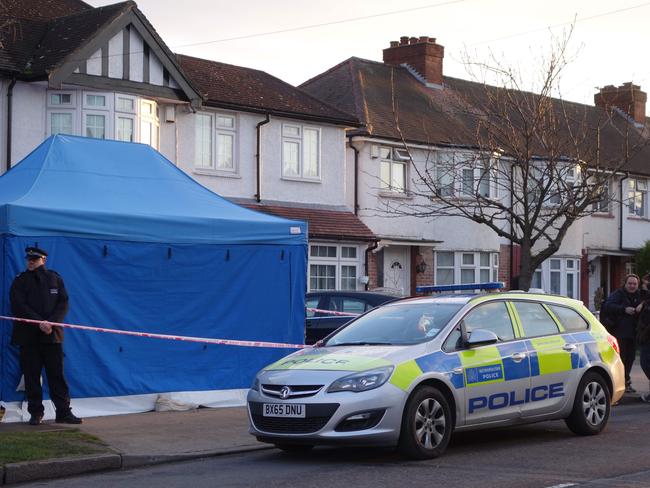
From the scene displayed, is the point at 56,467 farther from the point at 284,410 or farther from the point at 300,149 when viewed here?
the point at 300,149

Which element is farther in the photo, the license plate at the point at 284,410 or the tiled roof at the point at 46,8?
the tiled roof at the point at 46,8

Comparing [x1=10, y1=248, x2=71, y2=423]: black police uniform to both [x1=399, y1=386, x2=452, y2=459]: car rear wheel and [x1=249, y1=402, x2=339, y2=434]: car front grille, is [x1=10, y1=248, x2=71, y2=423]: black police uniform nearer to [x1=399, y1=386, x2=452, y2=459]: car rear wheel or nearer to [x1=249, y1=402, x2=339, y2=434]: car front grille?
[x1=249, y1=402, x2=339, y2=434]: car front grille

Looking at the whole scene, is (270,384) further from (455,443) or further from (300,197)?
(300,197)

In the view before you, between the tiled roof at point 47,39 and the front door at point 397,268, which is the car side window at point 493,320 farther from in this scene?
the front door at point 397,268

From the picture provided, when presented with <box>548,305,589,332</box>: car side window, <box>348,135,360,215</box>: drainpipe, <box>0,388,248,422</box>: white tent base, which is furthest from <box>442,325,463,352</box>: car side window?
<box>348,135,360,215</box>: drainpipe

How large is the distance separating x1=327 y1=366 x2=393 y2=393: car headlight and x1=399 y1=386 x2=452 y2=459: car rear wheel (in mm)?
342

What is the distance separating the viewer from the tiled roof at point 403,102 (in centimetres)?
3073

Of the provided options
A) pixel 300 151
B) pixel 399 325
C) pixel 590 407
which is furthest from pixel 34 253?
pixel 300 151

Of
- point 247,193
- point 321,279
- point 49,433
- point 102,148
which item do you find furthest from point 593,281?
point 49,433

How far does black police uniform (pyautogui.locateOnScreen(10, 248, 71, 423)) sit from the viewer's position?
11914 millimetres

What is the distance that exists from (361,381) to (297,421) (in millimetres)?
688

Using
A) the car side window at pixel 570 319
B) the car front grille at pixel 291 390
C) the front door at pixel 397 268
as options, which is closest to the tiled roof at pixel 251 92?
the front door at pixel 397 268

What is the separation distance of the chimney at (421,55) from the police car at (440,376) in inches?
940

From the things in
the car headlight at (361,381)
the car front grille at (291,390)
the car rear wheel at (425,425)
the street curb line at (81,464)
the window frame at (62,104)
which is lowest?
the street curb line at (81,464)
